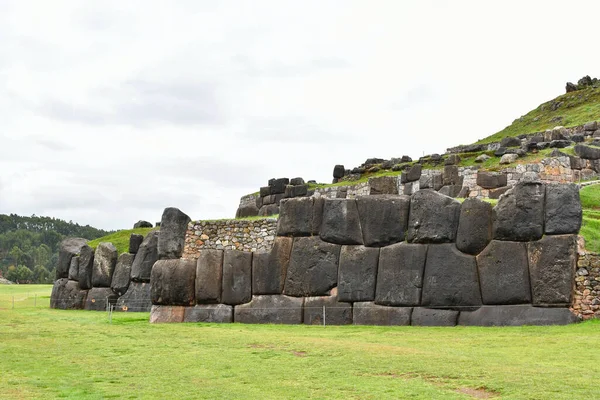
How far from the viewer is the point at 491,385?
11.1m

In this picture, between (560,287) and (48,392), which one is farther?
(560,287)

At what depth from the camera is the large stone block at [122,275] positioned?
34.1 m

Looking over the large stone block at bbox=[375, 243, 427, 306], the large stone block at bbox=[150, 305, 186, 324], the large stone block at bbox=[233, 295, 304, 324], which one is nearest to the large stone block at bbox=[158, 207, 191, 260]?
the large stone block at bbox=[150, 305, 186, 324]

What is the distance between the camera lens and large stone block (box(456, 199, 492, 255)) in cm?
2106

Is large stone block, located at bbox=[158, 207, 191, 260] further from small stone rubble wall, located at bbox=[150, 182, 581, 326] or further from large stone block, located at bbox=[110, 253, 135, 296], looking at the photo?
large stone block, located at bbox=[110, 253, 135, 296]

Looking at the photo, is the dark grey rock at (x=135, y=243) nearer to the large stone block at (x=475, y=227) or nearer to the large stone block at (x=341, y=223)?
the large stone block at (x=341, y=223)

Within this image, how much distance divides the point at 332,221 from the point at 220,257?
14.6 feet

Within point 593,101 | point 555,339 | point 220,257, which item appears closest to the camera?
point 555,339

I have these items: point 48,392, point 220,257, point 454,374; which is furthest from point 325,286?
point 48,392

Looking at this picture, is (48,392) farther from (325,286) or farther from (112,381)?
(325,286)

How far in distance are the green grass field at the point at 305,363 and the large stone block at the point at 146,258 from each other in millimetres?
11164

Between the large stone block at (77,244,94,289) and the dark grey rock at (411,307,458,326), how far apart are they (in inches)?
771

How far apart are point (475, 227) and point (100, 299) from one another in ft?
66.4

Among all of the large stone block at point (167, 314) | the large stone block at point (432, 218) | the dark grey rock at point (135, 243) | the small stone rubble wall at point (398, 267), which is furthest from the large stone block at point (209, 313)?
the dark grey rock at point (135, 243)
